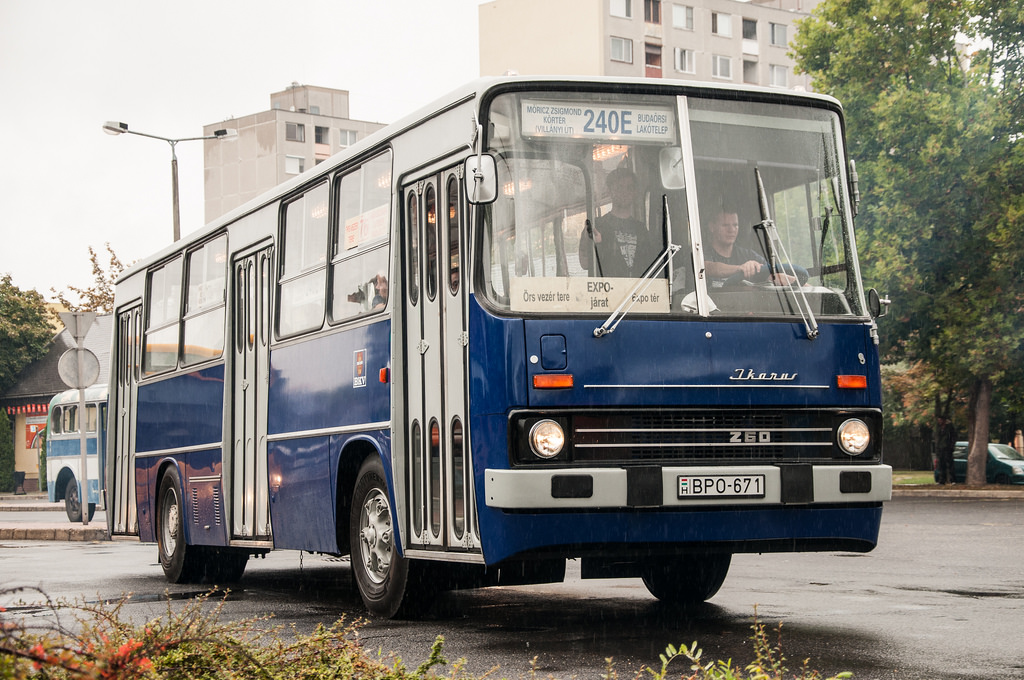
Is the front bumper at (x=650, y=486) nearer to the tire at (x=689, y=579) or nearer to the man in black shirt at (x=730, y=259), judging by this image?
the man in black shirt at (x=730, y=259)

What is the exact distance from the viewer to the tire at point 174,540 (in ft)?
47.8

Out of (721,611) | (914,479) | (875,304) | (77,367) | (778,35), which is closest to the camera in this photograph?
(875,304)

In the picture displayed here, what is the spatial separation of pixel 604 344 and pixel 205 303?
23.3 feet

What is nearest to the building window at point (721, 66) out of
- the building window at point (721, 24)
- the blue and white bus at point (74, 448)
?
the building window at point (721, 24)

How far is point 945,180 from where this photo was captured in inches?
1372

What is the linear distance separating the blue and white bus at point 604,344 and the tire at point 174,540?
4499mm

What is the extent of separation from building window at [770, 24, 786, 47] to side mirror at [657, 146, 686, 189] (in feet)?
276

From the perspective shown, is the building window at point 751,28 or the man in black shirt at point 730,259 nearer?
the man in black shirt at point 730,259

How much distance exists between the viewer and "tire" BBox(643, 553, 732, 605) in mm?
10383

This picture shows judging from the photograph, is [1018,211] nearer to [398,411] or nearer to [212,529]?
[212,529]

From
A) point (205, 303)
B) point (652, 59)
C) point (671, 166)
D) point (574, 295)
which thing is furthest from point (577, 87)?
point (652, 59)

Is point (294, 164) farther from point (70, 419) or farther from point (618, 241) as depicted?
point (618, 241)

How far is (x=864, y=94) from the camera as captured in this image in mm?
36812

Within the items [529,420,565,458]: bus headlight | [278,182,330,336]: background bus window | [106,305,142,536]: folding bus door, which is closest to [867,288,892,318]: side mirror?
[529,420,565,458]: bus headlight
